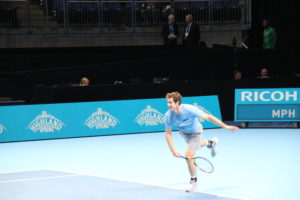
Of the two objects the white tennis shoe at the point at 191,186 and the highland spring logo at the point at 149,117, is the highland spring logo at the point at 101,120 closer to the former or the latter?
the highland spring logo at the point at 149,117

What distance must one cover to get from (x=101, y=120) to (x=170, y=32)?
229 inches

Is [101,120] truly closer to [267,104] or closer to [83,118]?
[83,118]

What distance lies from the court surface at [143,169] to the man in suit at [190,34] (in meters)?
4.91

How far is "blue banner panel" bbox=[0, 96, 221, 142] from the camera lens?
63.2ft

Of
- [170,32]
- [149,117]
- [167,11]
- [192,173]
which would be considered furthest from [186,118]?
[167,11]

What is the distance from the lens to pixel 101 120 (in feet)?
66.5

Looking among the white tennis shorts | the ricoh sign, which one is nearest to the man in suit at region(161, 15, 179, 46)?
the ricoh sign

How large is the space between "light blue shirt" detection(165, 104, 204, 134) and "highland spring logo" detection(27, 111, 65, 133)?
27.0 feet

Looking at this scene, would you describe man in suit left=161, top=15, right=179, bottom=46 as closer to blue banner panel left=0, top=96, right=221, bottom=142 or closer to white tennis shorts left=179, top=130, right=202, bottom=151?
blue banner panel left=0, top=96, right=221, bottom=142

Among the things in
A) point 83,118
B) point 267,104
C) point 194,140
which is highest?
point 194,140

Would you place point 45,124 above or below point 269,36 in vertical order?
below

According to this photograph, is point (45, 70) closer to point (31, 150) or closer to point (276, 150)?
point (31, 150)

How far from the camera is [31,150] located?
17875 mm

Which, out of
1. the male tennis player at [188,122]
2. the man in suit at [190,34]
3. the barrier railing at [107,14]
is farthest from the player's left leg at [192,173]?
the barrier railing at [107,14]
